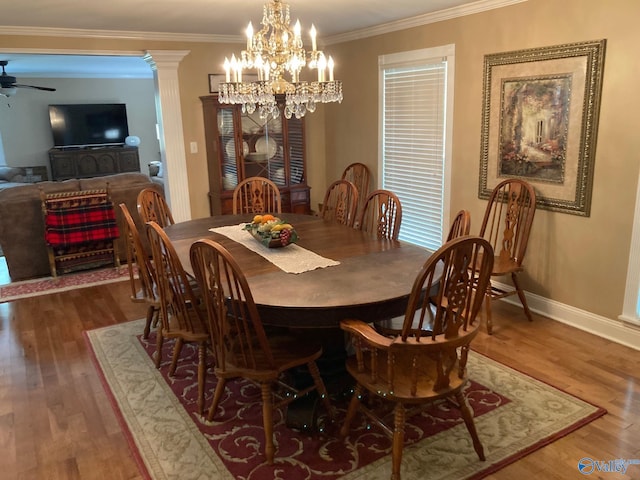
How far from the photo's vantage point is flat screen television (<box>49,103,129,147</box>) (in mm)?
9469

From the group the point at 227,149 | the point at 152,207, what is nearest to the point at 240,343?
the point at 152,207

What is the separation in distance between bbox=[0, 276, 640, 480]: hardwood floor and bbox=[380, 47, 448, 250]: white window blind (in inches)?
44.5

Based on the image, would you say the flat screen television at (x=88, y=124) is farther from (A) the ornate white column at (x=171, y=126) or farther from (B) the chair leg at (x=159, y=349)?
(B) the chair leg at (x=159, y=349)

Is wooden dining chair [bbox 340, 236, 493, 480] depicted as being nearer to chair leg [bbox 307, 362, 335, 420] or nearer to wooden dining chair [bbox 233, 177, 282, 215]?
chair leg [bbox 307, 362, 335, 420]

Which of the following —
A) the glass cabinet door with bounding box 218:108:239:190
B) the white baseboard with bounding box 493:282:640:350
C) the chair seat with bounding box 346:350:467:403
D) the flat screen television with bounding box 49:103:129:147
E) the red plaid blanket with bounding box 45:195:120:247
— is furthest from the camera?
the flat screen television with bounding box 49:103:129:147

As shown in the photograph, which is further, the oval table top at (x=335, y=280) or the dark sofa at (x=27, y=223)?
the dark sofa at (x=27, y=223)

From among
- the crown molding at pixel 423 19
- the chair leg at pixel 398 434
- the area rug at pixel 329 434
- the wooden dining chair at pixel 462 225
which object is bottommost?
the area rug at pixel 329 434

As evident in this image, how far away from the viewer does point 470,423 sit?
82.6 inches

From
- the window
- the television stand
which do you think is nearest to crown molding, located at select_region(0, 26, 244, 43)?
the window

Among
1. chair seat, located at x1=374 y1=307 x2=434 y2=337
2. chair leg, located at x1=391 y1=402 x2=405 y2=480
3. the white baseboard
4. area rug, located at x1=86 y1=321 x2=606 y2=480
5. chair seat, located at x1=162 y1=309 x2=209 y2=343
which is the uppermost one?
chair seat, located at x1=162 y1=309 x2=209 y2=343

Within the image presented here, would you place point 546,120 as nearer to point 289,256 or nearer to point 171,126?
point 289,256

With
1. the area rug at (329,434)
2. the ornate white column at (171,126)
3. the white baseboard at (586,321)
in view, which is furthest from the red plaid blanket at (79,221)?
the white baseboard at (586,321)

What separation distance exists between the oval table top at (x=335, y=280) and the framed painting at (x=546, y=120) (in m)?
1.32

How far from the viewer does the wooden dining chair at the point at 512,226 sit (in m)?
3.41
